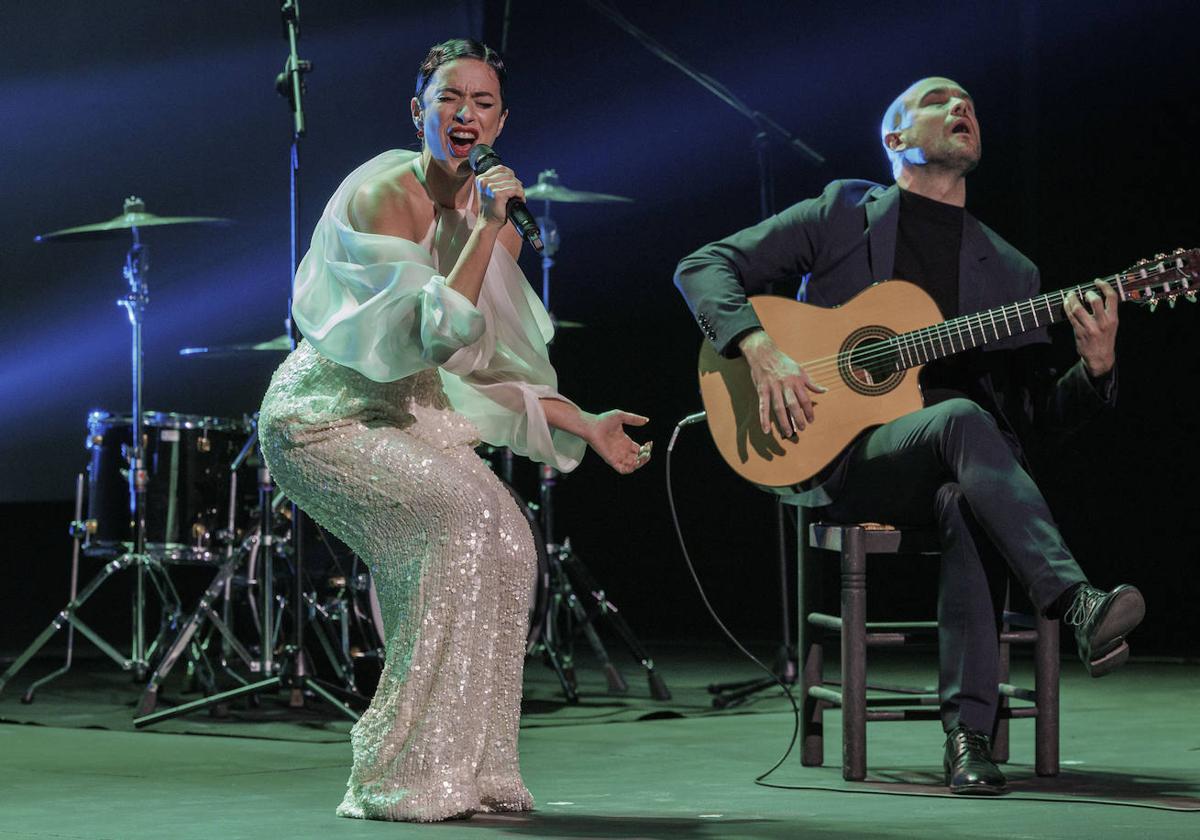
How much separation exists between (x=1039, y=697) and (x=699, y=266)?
117cm

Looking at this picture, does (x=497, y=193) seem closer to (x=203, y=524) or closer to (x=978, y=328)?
(x=978, y=328)

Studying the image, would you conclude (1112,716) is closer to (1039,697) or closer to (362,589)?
(1039,697)

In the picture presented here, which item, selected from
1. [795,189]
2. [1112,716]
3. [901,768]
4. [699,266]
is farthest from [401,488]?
[795,189]

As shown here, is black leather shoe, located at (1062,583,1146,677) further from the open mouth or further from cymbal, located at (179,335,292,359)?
cymbal, located at (179,335,292,359)

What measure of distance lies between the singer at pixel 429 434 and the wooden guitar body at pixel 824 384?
2.04 ft

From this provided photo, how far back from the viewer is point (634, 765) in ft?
12.0

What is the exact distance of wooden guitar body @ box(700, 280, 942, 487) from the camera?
3418 mm

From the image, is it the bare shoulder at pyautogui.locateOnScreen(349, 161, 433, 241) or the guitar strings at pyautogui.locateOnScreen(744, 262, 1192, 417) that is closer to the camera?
the bare shoulder at pyautogui.locateOnScreen(349, 161, 433, 241)

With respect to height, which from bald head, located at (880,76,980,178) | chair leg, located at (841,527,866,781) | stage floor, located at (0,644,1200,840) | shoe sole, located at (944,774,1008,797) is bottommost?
stage floor, located at (0,644,1200,840)

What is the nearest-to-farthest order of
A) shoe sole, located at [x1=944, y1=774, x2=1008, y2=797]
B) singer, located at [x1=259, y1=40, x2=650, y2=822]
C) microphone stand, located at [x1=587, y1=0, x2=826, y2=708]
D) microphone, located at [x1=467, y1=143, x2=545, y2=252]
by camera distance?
microphone, located at [x1=467, y1=143, x2=545, y2=252], singer, located at [x1=259, y1=40, x2=650, y2=822], shoe sole, located at [x1=944, y1=774, x2=1008, y2=797], microphone stand, located at [x1=587, y1=0, x2=826, y2=708]

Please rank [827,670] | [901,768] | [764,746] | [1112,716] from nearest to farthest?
[901,768] < [764,746] < [1112,716] < [827,670]

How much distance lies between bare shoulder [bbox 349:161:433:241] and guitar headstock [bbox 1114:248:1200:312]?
1388 millimetres

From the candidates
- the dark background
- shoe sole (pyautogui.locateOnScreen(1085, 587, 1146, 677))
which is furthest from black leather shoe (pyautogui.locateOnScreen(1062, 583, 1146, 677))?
the dark background

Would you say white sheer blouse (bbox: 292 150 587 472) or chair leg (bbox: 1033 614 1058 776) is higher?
white sheer blouse (bbox: 292 150 587 472)
